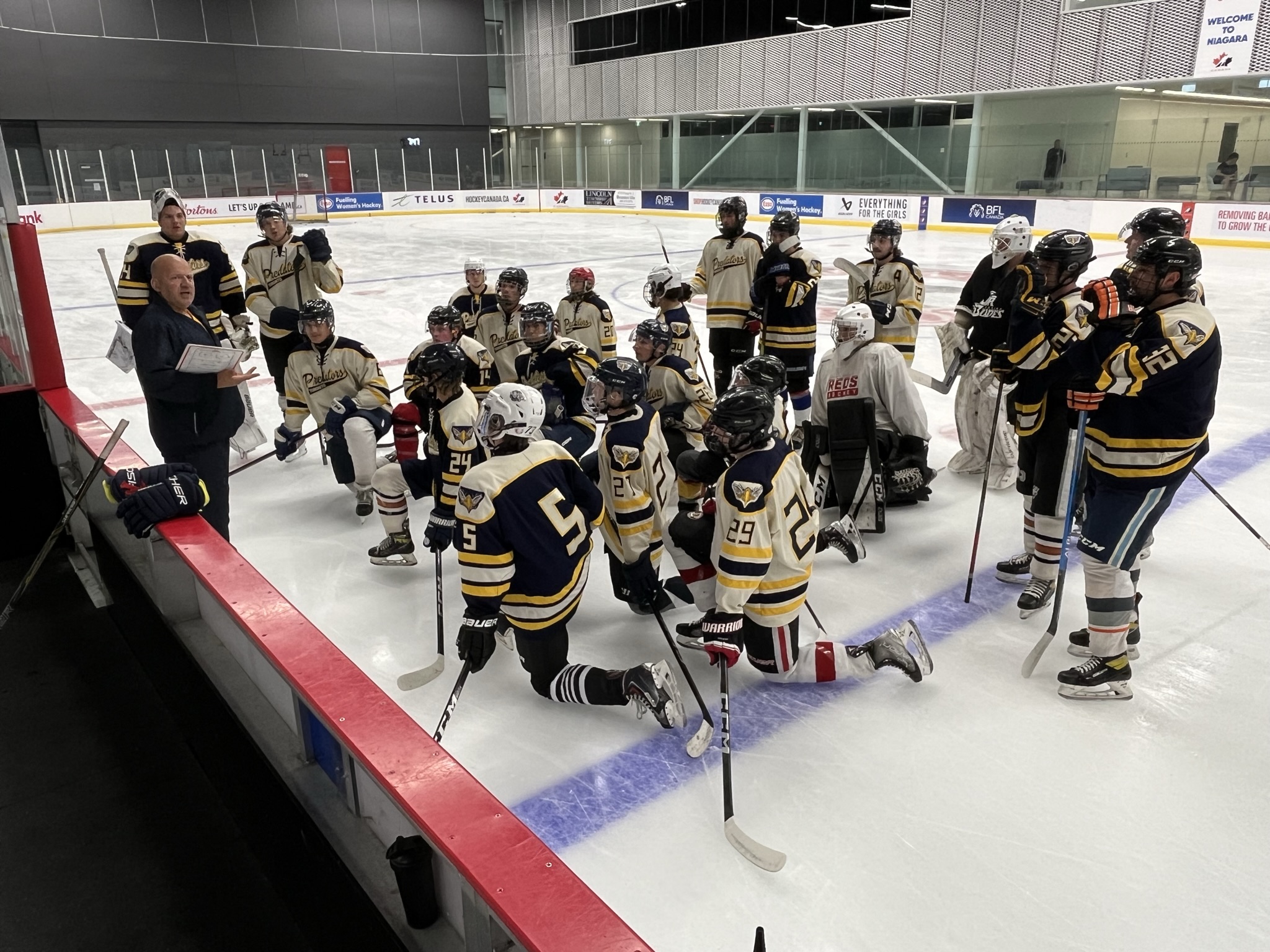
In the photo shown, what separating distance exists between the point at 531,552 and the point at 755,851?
3.53 ft

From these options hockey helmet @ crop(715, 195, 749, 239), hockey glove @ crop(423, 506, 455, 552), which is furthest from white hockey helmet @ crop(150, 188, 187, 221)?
hockey helmet @ crop(715, 195, 749, 239)

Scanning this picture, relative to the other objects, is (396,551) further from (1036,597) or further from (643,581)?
(1036,597)

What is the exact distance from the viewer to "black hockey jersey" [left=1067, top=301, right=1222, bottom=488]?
280 cm

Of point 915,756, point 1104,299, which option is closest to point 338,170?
point 1104,299

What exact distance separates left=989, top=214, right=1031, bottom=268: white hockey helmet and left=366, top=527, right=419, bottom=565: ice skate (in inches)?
122

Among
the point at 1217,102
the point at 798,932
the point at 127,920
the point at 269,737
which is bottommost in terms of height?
the point at 127,920

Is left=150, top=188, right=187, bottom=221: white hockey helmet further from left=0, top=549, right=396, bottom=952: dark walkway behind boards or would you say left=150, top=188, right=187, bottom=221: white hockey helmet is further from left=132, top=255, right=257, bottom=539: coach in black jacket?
left=0, top=549, right=396, bottom=952: dark walkway behind boards

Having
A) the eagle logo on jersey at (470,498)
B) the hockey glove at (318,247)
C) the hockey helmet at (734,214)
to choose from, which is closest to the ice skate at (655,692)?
the eagle logo on jersey at (470,498)

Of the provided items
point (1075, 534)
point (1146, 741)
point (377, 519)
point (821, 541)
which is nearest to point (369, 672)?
point (377, 519)

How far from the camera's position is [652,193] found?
26109 millimetres

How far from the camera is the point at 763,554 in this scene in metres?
2.79

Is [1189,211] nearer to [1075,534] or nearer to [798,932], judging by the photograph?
[1075,534]

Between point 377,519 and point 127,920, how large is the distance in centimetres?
257

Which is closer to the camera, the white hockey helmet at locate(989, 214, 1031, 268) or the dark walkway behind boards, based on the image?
the dark walkway behind boards
